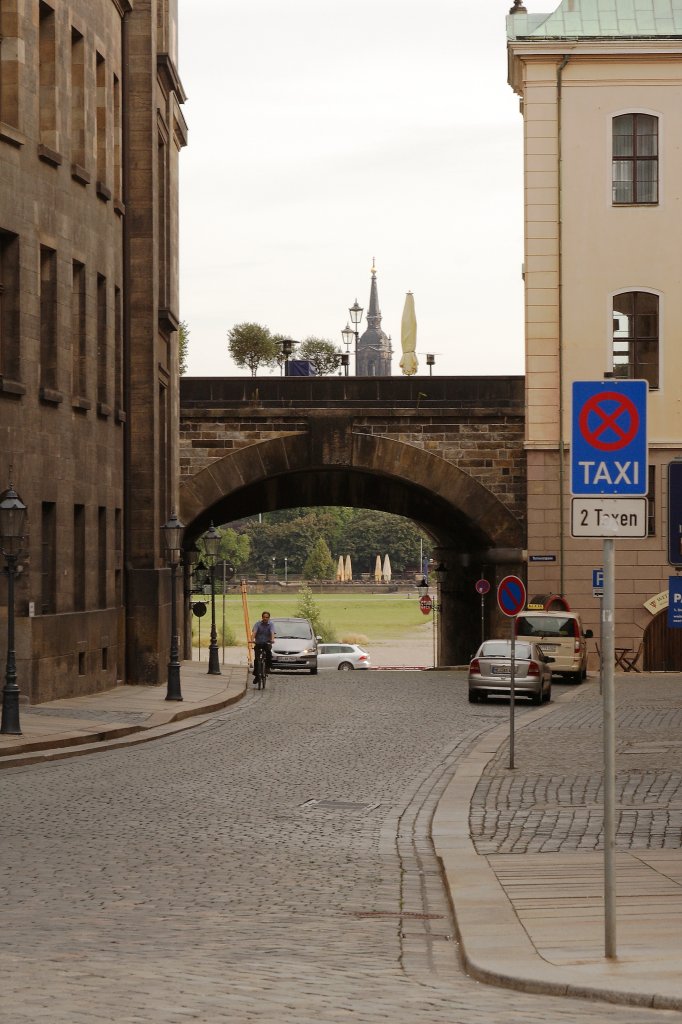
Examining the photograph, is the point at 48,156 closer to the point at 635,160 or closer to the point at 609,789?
the point at 635,160

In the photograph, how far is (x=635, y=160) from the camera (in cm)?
4491

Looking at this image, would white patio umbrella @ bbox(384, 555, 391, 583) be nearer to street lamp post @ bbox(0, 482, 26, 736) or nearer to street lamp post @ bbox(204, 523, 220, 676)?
street lamp post @ bbox(204, 523, 220, 676)

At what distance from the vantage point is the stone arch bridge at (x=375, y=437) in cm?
4422

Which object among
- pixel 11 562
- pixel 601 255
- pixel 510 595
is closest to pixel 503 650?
pixel 510 595

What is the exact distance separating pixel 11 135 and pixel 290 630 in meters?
21.6

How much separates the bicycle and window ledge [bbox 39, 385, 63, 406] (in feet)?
29.7

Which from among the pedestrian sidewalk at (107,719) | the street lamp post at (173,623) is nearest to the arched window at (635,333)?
the pedestrian sidewalk at (107,719)

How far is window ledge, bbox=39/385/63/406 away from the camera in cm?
2875

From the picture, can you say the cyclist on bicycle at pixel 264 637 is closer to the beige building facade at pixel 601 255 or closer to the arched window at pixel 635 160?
the beige building facade at pixel 601 255

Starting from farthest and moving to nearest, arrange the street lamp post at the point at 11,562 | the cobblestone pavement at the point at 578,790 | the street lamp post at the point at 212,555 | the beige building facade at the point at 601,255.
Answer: the beige building facade at the point at 601,255 → the street lamp post at the point at 212,555 → the street lamp post at the point at 11,562 → the cobblestone pavement at the point at 578,790

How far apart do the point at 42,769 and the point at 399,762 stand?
13.5 feet

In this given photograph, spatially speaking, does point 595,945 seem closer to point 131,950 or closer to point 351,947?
point 351,947

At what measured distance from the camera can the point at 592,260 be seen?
1758 inches

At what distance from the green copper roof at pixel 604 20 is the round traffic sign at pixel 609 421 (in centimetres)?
3787
